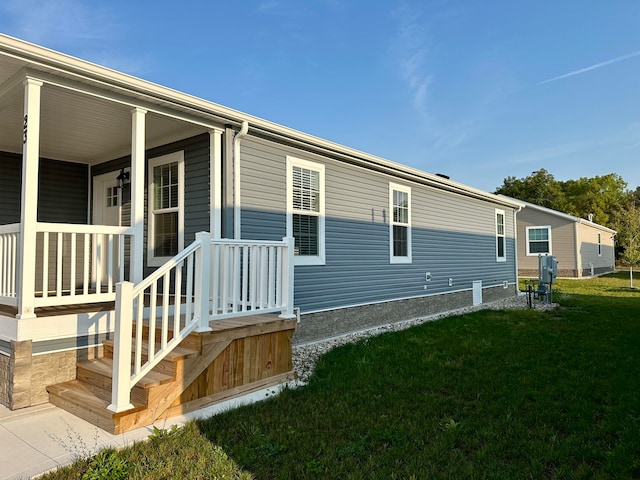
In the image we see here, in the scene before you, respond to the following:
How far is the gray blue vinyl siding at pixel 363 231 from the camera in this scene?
579cm

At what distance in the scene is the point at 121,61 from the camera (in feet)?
37.9

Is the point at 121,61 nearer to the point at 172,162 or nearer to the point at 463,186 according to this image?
the point at 172,162

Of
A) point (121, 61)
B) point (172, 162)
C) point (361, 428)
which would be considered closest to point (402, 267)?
point (172, 162)

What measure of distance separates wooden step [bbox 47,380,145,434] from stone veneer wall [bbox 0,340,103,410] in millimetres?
79

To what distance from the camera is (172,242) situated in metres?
5.82

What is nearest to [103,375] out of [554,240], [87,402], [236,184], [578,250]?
[87,402]

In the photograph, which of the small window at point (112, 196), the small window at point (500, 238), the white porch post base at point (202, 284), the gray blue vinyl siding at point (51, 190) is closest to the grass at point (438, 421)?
the white porch post base at point (202, 284)

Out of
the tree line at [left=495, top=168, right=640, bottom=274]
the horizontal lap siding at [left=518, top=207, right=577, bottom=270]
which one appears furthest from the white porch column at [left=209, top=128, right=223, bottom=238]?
the tree line at [left=495, top=168, right=640, bottom=274]

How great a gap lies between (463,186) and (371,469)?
9004 mm

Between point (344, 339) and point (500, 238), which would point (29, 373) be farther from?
point (500, 238)

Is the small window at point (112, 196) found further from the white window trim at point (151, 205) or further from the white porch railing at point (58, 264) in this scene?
the white porch railing at point (58, 264)

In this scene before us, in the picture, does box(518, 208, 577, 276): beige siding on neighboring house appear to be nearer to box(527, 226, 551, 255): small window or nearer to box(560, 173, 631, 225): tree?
box(527, 226, 551, 255): small window

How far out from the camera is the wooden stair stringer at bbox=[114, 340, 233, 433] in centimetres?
316

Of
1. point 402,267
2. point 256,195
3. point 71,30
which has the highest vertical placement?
point 71,30
